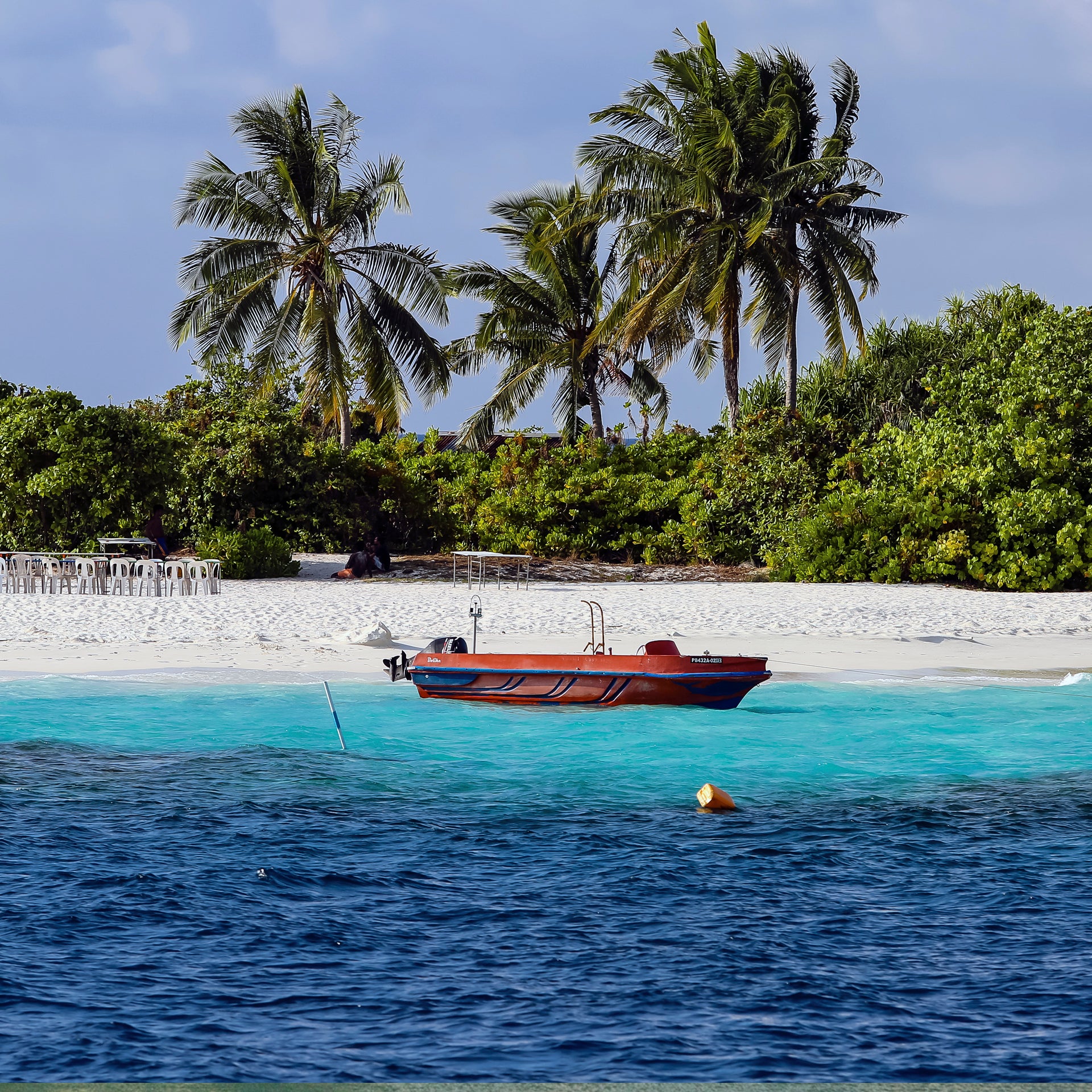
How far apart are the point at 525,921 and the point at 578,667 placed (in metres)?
5.23

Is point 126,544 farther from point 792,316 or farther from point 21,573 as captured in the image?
point 792,316

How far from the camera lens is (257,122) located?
94.7 feet

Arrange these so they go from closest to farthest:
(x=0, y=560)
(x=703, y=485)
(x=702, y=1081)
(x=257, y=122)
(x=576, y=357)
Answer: (x=702, y=1081)
(x=0, y=560)
(x=703, y=485)
(x=257, y=122)
(x=576, y=357)

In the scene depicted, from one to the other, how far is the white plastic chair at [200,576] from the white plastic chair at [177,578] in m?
0.06

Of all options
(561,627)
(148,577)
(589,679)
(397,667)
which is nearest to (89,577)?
(148,577)

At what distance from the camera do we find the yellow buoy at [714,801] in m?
8.79

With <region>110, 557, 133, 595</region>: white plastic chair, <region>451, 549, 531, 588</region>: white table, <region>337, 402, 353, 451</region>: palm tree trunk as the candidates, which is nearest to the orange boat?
Result: <region>451, 549, 531, 588</region>: white table

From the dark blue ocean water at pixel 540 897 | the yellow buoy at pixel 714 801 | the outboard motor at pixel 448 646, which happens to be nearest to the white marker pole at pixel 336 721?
the dark blue ocean water at pixel 540 897

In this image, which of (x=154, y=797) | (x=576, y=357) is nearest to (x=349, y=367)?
(x=576, y=357)

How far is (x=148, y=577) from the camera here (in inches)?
835

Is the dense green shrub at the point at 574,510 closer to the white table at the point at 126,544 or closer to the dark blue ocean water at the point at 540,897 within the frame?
the white table at the point at 126,544

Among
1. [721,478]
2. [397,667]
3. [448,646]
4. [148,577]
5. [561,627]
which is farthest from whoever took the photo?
[721,478]

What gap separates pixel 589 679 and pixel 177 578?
1137 cm

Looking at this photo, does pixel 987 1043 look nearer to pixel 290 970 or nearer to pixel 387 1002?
pixel 387 1002
